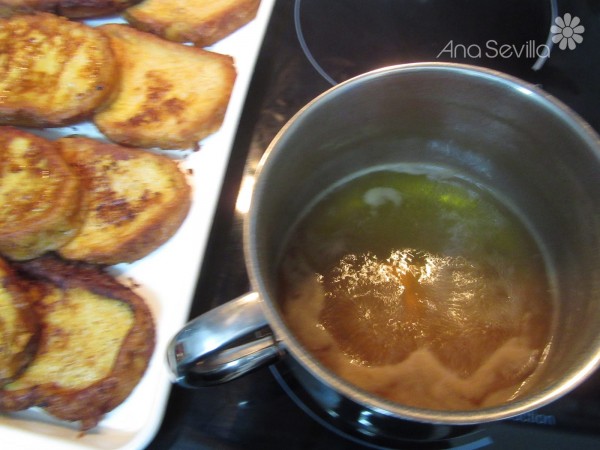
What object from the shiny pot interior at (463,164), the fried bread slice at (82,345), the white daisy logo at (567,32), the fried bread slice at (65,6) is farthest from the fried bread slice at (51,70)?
the white daisy logo at (567,32)

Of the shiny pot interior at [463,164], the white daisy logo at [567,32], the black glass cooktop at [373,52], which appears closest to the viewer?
the shiny pot interior at [463,164]

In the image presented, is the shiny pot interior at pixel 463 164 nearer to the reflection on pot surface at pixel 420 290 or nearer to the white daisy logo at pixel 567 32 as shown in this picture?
the reflection on pot surface at pixel 420 290

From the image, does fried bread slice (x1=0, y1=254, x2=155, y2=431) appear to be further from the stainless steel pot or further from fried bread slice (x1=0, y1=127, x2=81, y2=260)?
the stainless steel pot

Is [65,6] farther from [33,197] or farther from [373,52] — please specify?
[373,52]

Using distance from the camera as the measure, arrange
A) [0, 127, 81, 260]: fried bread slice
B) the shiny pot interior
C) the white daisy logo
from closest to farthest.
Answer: the shiny pot interior, [0, 127, 81, 260]: fried bread slice, the white daisy logo

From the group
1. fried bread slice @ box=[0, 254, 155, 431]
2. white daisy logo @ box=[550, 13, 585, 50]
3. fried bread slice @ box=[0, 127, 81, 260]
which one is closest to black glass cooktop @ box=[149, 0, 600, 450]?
white daisy logo @ box=[550, 13, 585, 50]
